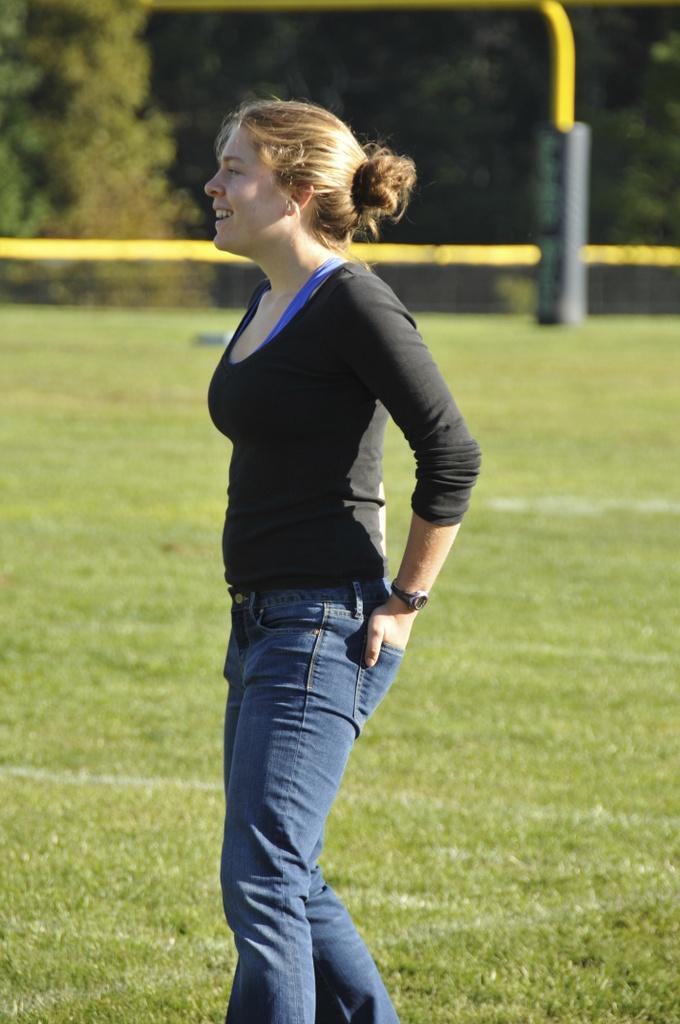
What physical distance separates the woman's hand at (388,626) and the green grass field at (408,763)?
1.20 m

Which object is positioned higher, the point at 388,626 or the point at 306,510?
the point at 306,510

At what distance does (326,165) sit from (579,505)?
29.7 ft

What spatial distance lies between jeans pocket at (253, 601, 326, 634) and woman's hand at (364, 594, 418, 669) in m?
0.09

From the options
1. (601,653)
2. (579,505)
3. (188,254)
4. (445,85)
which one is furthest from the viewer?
(445,85)

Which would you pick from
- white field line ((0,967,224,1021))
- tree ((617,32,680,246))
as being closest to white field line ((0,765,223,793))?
white field line ((0,967,224,1021))

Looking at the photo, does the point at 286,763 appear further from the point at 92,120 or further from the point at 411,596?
the point at 92,120

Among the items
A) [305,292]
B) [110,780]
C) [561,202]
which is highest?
[561,202]

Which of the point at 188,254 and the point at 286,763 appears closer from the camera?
the point at 286,763

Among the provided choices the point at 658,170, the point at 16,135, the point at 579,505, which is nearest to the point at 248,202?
the point at 579,505

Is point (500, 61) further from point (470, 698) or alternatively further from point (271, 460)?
point (271, 460)

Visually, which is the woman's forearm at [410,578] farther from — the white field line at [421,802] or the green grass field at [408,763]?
the white field line at [421,802]

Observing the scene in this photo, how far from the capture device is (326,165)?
10.5 feet

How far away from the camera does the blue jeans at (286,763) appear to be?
303 centimetres

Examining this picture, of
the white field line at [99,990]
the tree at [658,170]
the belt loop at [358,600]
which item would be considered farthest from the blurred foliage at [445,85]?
the belt loop at [358,600]
